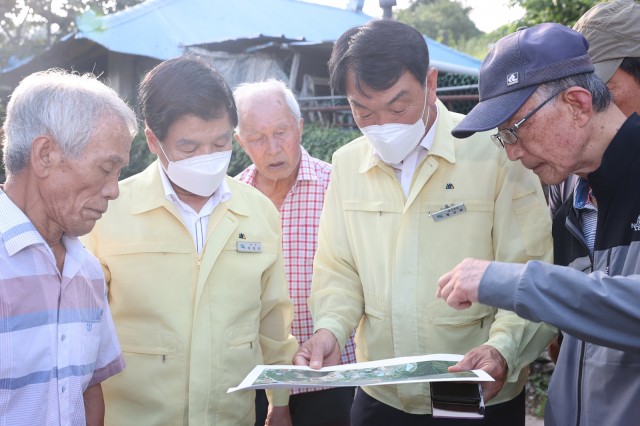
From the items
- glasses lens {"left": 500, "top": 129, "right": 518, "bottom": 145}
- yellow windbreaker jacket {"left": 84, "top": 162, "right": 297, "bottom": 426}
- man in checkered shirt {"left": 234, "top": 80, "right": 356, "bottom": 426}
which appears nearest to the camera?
glasses lens {"left": 500, "top": 129, "right": 518, "bottom": 145}

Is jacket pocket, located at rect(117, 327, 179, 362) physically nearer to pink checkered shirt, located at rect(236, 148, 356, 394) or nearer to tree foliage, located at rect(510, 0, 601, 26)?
pink checkered shirt, located at rect(236, 148, 356, 394)

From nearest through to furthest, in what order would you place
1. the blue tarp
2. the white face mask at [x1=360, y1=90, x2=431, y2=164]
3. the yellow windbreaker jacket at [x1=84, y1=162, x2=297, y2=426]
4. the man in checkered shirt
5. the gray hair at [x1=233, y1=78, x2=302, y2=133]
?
the yellow windbreaker jacket at [x1=84, y1=162, x2=297, y2=426] → the white face mask at [x1=360, y1=90, x2=431, y2=164] → the man in checkered shirt → the gray hair at [x1=233, y1=78, x2=302, y2=133] → the blue tarp

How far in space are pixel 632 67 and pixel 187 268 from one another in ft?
6.35

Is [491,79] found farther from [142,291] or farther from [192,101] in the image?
[142,291]

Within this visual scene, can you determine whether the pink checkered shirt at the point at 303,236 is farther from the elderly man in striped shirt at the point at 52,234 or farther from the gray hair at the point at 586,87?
the gray hair at the point at 586,87

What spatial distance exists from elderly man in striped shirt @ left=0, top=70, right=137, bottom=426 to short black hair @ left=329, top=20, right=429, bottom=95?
990 millimetres

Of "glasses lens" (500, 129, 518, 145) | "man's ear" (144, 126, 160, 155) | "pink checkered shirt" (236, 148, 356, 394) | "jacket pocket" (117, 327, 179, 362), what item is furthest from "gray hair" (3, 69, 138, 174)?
"pink checkered shirt" (236, 148, 356, 394)

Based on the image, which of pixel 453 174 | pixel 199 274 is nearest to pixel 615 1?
pixel 453 174

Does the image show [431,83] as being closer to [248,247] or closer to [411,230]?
A: [411,230]

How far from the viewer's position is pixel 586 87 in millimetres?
2211

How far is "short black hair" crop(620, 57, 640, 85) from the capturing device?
283cm

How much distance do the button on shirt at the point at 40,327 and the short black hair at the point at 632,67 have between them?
2184 mm

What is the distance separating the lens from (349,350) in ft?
12.4

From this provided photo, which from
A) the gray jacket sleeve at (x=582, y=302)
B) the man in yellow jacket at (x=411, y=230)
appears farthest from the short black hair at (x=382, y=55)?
the gray jacket sleeve at (x=582, y=302)
